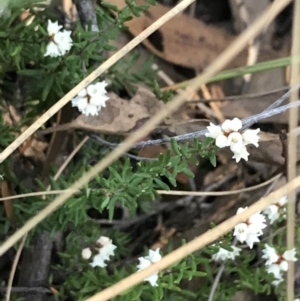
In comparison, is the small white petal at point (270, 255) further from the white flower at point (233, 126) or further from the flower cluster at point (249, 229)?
the white flower at point (233, 126)

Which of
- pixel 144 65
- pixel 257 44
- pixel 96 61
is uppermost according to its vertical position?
pixel 257 44

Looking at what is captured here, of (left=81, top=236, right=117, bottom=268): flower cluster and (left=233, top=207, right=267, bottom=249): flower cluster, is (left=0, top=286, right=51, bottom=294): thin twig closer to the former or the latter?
(left=81, top=236, right=117, bottom=268): flower cluster

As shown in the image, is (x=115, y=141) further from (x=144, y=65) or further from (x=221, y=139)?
(x=221, y=139)

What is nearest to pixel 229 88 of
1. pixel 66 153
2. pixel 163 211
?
pixel 163 211

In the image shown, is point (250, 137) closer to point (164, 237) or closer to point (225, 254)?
point (225, 254)

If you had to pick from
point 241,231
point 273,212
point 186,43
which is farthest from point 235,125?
point 186,43

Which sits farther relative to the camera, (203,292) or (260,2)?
(260,2)

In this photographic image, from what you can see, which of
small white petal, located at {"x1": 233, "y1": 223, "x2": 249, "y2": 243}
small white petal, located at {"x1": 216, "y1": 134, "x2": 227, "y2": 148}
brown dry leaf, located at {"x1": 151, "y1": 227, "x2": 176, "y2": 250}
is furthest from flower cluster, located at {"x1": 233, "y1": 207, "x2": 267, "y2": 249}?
brown dry leaf, located at {"x1": 151, "y1": 227, "x2": 176, "y2": 250}

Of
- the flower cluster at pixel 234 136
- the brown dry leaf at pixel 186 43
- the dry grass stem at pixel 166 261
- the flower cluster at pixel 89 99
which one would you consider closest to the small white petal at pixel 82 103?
the flower cluster at pixel 89 99
